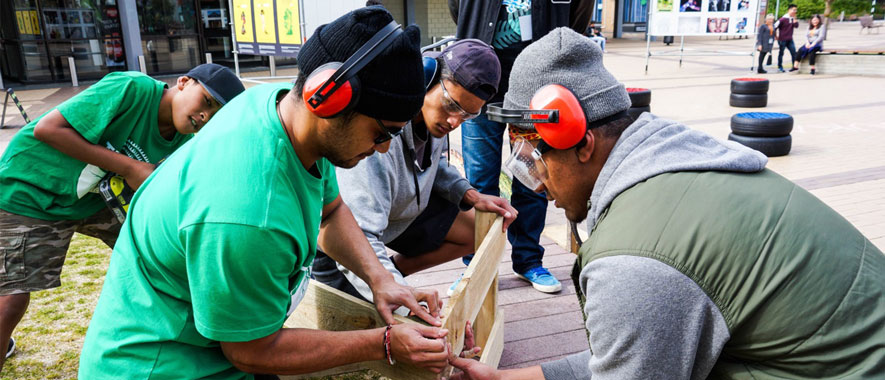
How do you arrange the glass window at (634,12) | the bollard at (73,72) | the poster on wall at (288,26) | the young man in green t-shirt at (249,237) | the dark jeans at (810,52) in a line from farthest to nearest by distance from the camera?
1. the glass window at (634,12)
2. the dark jeans at (810,52)
3. the bollard at (73,72)
4. the poster on wall at (288,26)
5. the young man in green t-shirt at (249,237)

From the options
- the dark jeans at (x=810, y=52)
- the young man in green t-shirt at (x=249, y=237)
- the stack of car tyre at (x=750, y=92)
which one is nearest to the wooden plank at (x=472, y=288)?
the young man in green t-shirt at (x=249, y=237)

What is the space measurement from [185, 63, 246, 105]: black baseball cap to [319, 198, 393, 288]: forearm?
1.11 meters

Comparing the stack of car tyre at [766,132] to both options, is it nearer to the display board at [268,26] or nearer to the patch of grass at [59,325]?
the display board at [268,26]

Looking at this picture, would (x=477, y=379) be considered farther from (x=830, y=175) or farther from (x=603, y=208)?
(x=830, y=175)

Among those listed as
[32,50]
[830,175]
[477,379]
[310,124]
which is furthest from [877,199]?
[32,50]

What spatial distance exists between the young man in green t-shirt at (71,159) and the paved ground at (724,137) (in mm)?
1973

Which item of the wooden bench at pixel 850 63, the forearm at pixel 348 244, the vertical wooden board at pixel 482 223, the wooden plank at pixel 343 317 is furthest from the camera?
the wooden bench at pixel 850 63

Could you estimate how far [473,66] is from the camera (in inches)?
110

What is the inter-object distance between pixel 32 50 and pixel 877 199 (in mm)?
18076

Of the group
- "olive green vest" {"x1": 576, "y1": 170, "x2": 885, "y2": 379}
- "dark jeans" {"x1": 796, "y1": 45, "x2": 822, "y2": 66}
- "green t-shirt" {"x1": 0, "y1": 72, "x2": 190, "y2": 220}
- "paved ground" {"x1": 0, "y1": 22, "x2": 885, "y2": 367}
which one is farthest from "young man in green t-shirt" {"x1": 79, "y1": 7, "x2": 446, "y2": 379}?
"dark jeans" {"x1": 796, "y1": 45, "x2": 822, "y2": 66}

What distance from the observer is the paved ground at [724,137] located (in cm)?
366

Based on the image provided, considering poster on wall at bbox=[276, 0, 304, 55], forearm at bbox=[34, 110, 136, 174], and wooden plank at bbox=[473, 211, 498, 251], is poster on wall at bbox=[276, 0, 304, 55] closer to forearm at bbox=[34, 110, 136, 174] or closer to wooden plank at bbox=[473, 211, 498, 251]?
forearm at bbox=[34, 110, 136, 174]

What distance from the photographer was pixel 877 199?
239 inches

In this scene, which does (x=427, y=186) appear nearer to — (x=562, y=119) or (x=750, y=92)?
(x=562, y=119)
